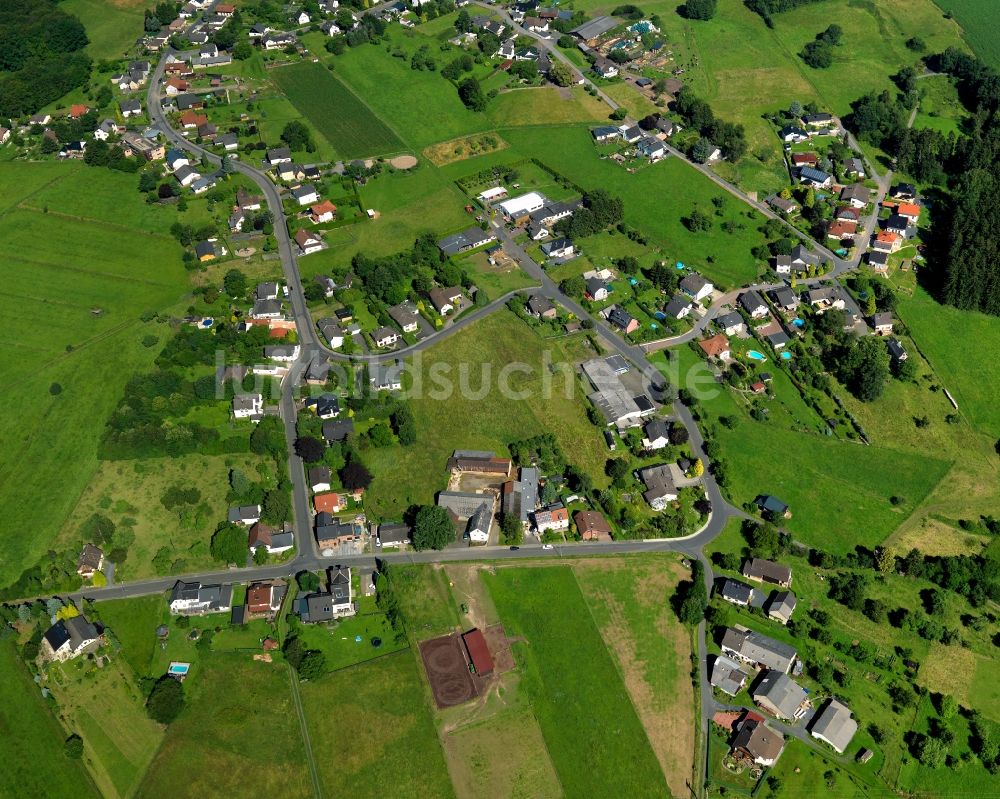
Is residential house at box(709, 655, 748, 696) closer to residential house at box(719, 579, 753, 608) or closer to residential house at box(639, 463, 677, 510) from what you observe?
residential house at box(719, 579, 753, 608)

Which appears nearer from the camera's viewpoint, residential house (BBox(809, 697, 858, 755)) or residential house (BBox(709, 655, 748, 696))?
residential house (BBox(809, 697, 858, 755))

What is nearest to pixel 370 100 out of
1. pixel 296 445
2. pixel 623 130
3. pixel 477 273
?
pixel 623 130

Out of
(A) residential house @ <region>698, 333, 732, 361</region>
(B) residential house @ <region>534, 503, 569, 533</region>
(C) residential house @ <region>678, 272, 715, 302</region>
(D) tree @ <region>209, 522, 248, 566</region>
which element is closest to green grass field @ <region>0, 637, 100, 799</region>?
(D) tree @ <region>209, 522, 248, 566</region>

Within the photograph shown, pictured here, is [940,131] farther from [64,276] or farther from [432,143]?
[64,276]

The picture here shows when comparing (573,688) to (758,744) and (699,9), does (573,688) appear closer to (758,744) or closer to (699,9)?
(758,744)

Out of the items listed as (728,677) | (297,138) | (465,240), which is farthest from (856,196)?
(297,138)

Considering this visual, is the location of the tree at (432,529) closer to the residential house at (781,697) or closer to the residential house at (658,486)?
the residential house at (658,486)
